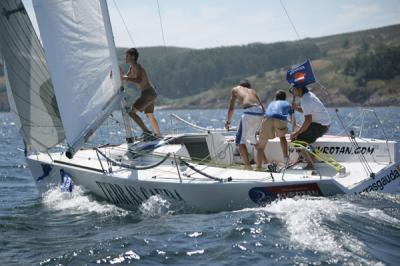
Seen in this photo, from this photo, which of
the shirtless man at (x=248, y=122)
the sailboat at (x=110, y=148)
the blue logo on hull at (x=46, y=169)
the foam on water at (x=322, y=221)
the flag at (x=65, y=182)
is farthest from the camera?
the blue logo on hull at (x=46, y=169)

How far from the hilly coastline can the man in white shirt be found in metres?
93.5

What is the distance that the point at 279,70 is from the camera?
146 m

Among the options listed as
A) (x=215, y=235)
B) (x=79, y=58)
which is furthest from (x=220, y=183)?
(x=79, y=58)

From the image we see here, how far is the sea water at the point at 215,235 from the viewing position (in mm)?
7176

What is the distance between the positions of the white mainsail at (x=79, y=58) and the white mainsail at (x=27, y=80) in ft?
5.58

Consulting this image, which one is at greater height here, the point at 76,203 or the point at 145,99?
the point at 145,99

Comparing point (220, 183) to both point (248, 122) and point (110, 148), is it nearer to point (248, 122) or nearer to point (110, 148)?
point (248, 122)

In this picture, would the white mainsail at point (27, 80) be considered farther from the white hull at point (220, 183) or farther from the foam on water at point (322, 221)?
the foam on water at point (322, 221)

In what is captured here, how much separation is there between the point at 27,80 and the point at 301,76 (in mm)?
5249

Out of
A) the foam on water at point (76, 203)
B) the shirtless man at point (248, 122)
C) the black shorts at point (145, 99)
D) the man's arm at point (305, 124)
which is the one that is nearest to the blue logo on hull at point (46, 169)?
the foam on water at point (76, 203)

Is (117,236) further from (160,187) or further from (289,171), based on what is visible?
(289,171)

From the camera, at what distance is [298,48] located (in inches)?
7052

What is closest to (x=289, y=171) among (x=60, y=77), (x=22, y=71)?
(x=60, y=77)

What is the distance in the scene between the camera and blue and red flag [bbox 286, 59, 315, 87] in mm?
10258
